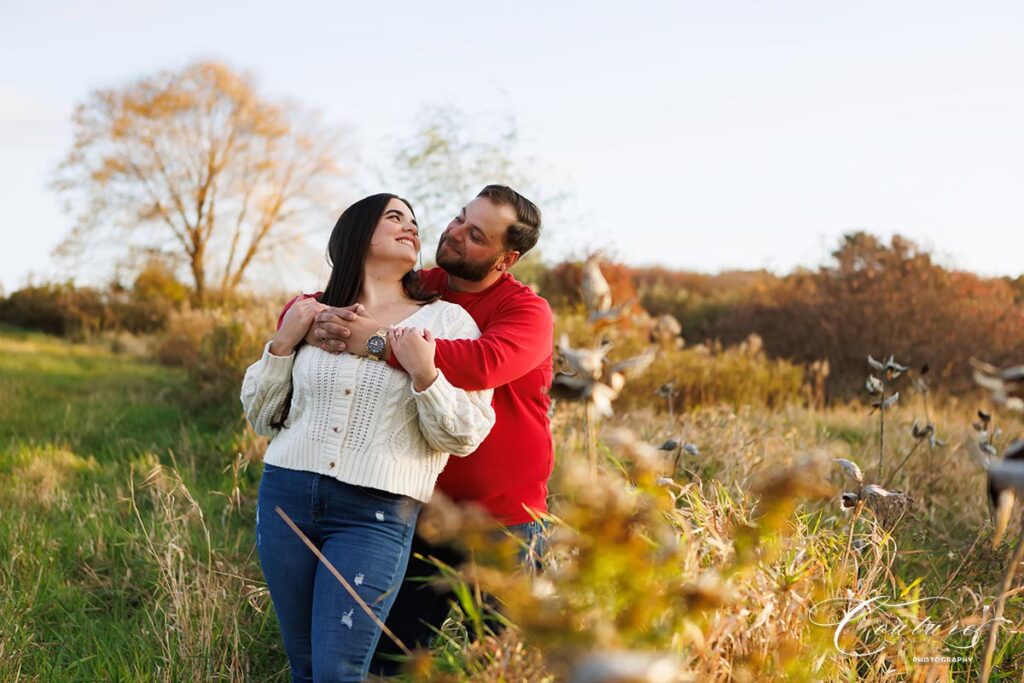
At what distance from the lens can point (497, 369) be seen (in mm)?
2516

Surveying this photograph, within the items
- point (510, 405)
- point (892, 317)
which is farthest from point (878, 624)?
point (892, 317)

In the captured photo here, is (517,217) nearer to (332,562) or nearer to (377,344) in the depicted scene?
(377,344)

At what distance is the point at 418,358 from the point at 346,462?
0.34m

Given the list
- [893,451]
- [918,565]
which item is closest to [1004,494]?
[918,565]

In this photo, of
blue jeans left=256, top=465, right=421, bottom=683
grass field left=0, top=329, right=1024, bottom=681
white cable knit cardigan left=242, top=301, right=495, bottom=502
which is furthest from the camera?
white cable knit cardigan left=242, top=301, right=495, bottom=502

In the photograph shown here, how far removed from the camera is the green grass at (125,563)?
10.0ft

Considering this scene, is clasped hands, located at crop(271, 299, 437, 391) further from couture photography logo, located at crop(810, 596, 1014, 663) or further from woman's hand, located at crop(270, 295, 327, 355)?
couture photography logo, located at crop(810, 596, 1014, 663)

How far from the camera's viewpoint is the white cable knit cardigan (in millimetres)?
2439

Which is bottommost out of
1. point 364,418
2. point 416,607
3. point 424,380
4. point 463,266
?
point 416,607

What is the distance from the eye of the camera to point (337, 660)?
Result: 2.30 m

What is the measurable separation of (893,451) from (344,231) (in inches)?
166

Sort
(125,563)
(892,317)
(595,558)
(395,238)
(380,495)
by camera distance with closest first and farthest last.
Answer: (595,558) < (380,495) < (395,238) < (125,563) < (892,317)

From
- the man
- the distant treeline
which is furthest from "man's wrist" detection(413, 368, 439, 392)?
the distant treeline

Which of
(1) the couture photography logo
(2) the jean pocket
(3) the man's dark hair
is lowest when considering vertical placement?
(1) the couture photography logo
